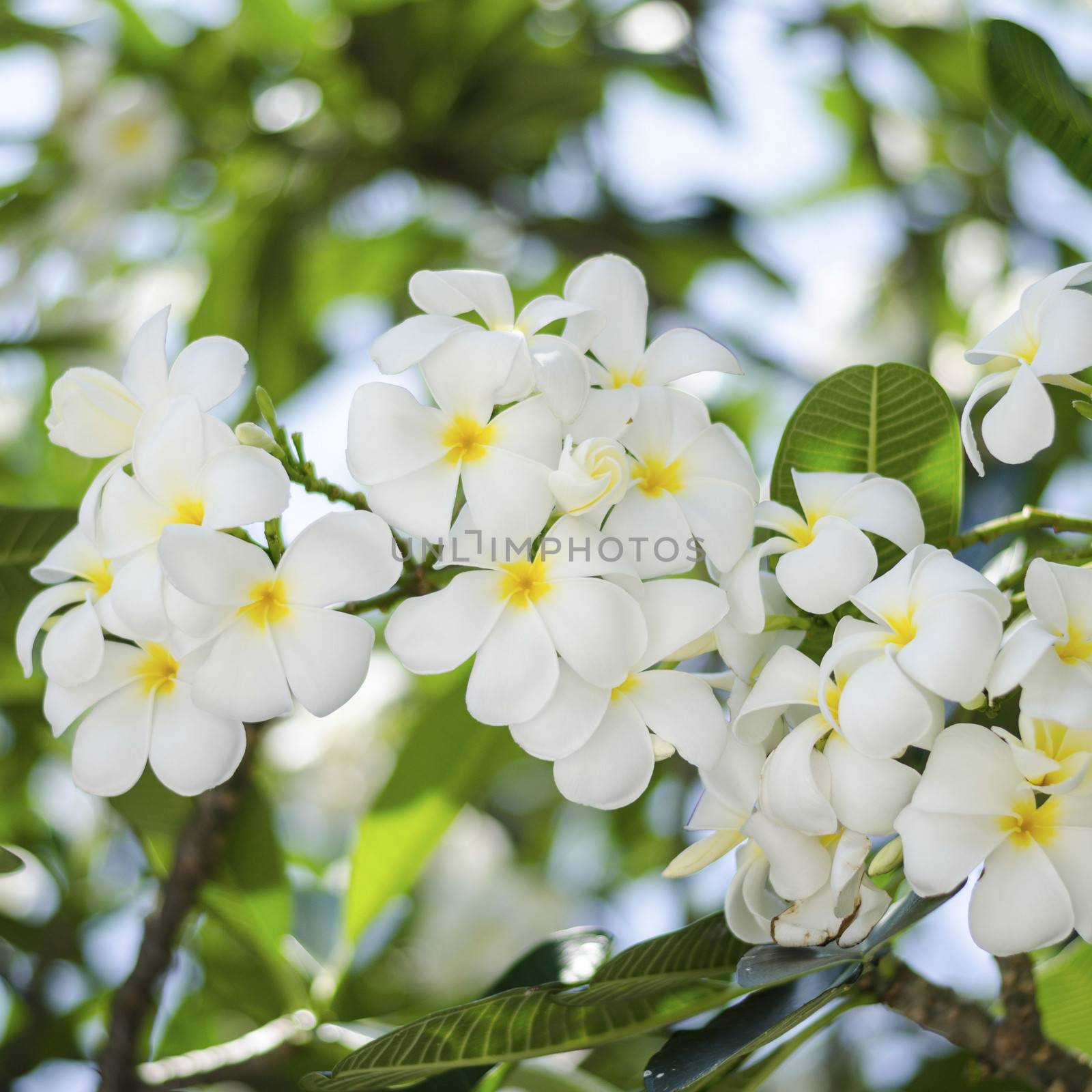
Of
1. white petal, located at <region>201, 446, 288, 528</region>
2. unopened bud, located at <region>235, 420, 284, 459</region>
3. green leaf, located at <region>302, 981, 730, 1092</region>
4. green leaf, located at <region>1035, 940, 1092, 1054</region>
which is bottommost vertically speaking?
green leaf, located at <region>1035, 940, 1092, 1054</region>

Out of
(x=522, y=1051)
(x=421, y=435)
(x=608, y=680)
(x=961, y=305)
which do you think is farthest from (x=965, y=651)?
(x=961, y=305)

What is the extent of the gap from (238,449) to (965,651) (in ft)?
1.26

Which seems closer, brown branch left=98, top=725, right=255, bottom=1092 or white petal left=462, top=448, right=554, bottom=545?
white petal left=462, top=448, right=554, bottom=545

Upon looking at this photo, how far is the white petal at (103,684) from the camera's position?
66 cm

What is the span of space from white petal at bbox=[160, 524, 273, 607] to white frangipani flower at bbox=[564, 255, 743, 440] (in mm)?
228

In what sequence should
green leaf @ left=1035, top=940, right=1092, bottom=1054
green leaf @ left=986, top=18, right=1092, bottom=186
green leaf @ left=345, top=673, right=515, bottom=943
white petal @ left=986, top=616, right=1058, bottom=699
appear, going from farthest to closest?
green leaf @ left=345, top=673, right=515, bottom=943
green leaf @ left=1035, top=940, right=1092, bottom=1054
green leaf @ left=986, top=18, right=1092, bottom=186
white petal @ left=986, top=616, right=1058, bottom=699

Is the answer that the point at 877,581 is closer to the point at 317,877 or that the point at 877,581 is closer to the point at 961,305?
the point at 317,877

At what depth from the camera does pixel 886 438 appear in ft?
2.45

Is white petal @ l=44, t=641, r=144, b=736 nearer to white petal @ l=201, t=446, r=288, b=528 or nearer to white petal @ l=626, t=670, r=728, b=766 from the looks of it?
white petal @ l=201, t=446, r=288, b=528

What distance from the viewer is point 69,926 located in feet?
5.06

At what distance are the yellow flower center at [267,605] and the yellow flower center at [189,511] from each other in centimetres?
5

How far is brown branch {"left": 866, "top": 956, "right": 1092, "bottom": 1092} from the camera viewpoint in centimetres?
78

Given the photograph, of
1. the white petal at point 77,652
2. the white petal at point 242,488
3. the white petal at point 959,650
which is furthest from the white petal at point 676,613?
the white petal at point 77,652

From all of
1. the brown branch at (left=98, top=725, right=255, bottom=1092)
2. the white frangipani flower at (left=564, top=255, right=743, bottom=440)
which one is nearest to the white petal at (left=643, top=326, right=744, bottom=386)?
the white frangipani flower at (left=564, top=255, right=743, bottom=440)
